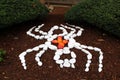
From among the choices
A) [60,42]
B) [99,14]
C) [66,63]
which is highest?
[99,14]

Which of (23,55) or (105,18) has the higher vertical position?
(105,18)

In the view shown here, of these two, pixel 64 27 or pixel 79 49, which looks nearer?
pixel 79 49

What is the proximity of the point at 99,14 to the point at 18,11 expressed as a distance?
1505 mm

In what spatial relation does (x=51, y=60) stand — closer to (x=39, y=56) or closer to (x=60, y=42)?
(x=39, y=56)

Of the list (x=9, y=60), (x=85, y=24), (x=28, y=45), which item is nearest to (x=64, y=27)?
(x=85, y=24)

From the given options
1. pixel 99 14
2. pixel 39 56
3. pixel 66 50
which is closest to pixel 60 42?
pixel 66 50

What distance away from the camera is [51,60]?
247 inches

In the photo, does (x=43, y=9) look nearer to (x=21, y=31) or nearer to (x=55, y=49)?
(x=21, y=31)

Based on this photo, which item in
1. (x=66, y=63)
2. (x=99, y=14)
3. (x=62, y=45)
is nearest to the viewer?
(x=66, y=63)

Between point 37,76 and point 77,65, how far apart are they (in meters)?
0.70

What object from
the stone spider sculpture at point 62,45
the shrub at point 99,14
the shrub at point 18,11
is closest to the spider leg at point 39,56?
the stone spider sculpture at point 62,45

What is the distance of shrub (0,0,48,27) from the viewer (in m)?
6.71

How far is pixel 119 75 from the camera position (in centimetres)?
595

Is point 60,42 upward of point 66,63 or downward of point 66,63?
upward
